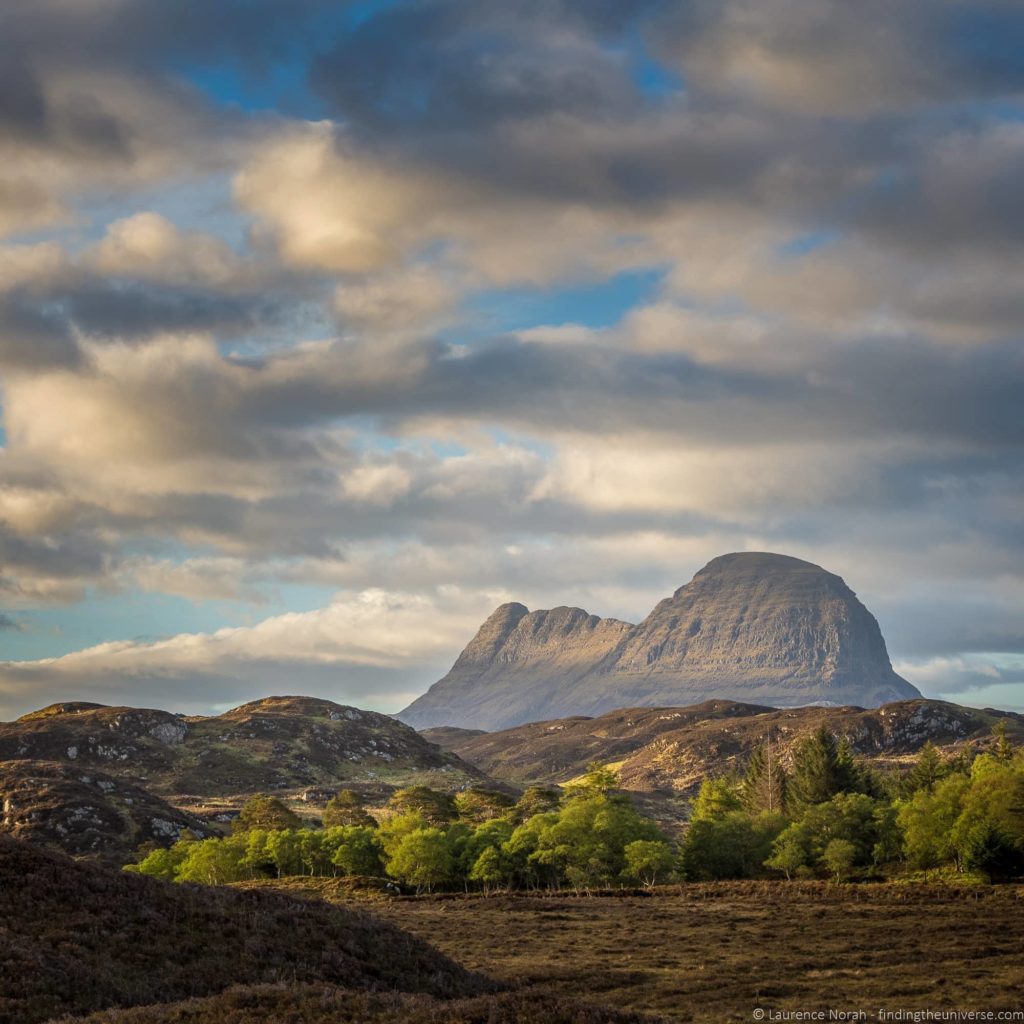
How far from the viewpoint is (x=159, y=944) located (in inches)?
1578

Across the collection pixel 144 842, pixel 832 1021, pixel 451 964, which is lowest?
pixel 144 842

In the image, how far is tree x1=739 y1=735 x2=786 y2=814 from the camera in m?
177

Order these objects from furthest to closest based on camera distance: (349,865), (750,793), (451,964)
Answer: (750,793) → (349,865) → (451,964)

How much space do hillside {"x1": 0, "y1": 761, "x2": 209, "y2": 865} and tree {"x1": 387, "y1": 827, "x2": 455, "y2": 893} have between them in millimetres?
60506

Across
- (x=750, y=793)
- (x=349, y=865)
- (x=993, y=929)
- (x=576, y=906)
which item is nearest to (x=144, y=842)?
(x=349, y=865)

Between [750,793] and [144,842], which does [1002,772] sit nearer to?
[750,793]

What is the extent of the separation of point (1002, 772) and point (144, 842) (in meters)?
133

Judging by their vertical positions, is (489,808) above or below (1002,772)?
below

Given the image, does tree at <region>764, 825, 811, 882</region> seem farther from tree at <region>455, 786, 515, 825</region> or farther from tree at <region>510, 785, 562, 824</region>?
tree at <region>455, 786, 515, 825</region>

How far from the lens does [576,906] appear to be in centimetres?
10481

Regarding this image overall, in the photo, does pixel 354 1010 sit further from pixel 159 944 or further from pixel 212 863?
pixel 212 863

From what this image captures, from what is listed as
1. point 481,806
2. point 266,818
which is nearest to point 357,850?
point 266,818

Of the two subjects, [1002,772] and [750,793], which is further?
[750,793]

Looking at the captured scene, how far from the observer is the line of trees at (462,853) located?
125750 millimetres
